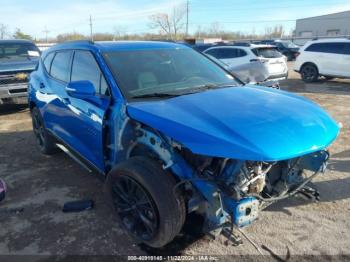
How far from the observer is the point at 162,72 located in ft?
12.3

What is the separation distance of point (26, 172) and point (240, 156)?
3.79 m

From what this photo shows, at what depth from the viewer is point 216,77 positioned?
395 cm

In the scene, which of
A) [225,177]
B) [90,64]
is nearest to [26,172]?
[90,64]

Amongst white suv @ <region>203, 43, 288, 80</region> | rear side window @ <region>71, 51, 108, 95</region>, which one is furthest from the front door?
white suv @ <region>203, 43, 288, 80</region>

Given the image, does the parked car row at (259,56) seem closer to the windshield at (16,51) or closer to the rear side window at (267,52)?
the rear side window at (267,52)

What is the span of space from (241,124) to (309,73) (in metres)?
13.3

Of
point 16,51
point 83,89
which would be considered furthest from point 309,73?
point 83,89

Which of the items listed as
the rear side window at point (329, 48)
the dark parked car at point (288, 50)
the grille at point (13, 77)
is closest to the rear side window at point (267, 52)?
the rear side window at point (329, 48)

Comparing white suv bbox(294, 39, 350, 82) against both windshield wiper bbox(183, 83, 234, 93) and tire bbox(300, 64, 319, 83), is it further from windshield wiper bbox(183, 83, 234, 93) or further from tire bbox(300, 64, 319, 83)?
windshield wiper bbox(183, 83, 234, 93)

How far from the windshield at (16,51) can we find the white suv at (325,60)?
1070cm

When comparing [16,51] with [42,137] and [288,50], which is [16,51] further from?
[288,50]

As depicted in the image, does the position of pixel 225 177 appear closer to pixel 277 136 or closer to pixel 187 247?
pixel 277 136

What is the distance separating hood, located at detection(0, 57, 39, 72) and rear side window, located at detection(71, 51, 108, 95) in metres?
5.08

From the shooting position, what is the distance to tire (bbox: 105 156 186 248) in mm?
2773
